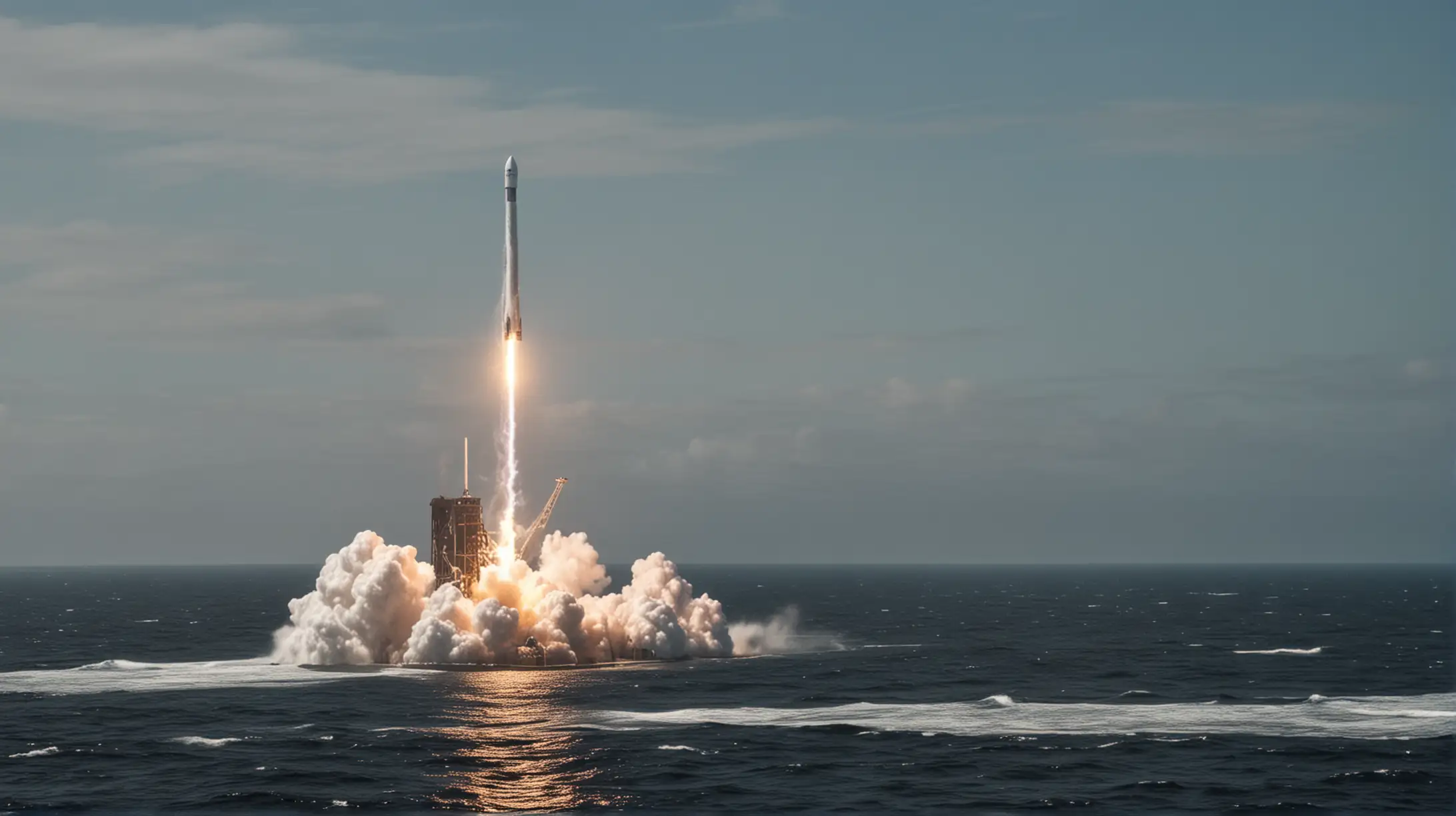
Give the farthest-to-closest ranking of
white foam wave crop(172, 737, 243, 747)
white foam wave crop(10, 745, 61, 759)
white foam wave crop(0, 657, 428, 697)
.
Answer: white foam wave crop(0, 657, 428, 697) → white foam wave crop(172, 737, 243, 747) → white foam wave crop(10, 745, 61, 759)

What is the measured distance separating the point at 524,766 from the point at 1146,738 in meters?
37.1

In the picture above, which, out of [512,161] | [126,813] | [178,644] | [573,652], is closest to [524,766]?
[126,813]

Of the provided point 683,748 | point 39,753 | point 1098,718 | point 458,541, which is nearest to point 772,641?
point 458,541

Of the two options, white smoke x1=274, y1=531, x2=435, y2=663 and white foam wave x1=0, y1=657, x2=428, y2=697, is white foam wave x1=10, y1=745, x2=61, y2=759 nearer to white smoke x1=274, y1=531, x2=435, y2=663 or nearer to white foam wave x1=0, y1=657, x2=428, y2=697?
white foam wave x1=0, y1=657, x2=428, y2=697

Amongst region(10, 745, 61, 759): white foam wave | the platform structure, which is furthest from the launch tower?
region(10, 745, 61, 759): white foam wave

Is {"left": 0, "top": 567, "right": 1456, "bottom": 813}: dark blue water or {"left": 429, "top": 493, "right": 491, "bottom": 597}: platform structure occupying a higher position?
{"left": 429, "top": 493, "right": 491, "bottom": 597}: platform structure

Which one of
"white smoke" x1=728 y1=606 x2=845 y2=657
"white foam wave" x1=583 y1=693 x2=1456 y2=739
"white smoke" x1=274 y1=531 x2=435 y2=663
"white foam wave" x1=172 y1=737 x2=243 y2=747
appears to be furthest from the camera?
"white smoke" x1=728 y1=606 x2=845 y2=657

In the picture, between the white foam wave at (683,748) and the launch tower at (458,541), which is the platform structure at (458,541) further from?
the white foam wave at (683,748)

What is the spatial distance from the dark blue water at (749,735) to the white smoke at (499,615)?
444 cm

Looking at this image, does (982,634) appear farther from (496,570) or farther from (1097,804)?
(1097,804)

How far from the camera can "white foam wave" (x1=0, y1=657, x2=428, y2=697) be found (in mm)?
119312

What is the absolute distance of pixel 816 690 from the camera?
115 metres

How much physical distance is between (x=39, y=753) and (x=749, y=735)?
4110cm

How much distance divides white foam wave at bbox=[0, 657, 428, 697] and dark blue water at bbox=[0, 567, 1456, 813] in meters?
0.56
